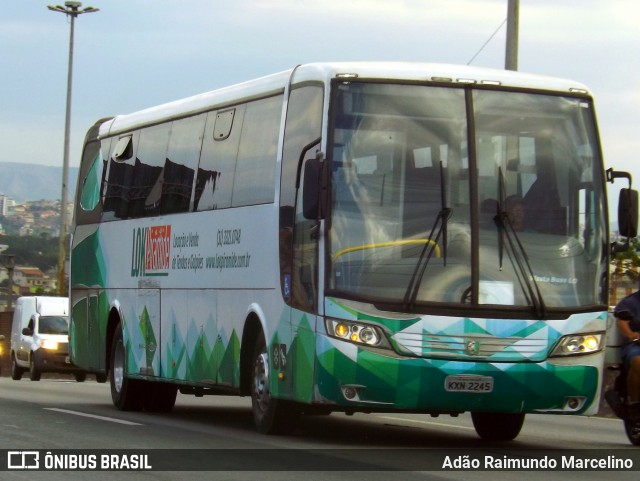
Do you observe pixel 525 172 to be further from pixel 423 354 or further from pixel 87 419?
pixel 87 419

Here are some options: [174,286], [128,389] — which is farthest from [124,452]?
[128,389]

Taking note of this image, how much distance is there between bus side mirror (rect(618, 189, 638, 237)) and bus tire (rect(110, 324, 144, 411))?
7694mm

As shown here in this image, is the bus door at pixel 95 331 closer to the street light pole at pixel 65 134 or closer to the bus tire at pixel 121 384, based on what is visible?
the bus tire at pixel 121 384

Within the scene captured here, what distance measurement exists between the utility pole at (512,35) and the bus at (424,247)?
8956 mm

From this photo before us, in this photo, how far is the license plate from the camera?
43.4 feet

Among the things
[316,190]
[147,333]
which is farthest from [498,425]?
[147,333]

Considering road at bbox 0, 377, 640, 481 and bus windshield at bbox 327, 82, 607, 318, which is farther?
bus windshield at bbox 327, 82, 607, 318


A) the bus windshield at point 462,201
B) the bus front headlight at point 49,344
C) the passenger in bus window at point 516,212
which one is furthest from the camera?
the bus front headlight at point 49,344

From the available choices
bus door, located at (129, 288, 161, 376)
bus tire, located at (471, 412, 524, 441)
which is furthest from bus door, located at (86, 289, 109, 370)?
bus tire, located at (471, 412, 524, 441)

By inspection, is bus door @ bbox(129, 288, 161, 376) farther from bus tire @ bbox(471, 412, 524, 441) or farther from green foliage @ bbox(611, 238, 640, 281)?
green foliage @ bbox(611, 238, 640, 281)

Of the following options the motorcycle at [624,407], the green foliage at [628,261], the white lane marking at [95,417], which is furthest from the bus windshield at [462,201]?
the green foliage at [628,261]

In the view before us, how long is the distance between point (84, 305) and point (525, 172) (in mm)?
9289

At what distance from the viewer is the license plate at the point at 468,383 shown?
13227 mm

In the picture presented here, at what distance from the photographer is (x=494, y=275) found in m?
13.5
